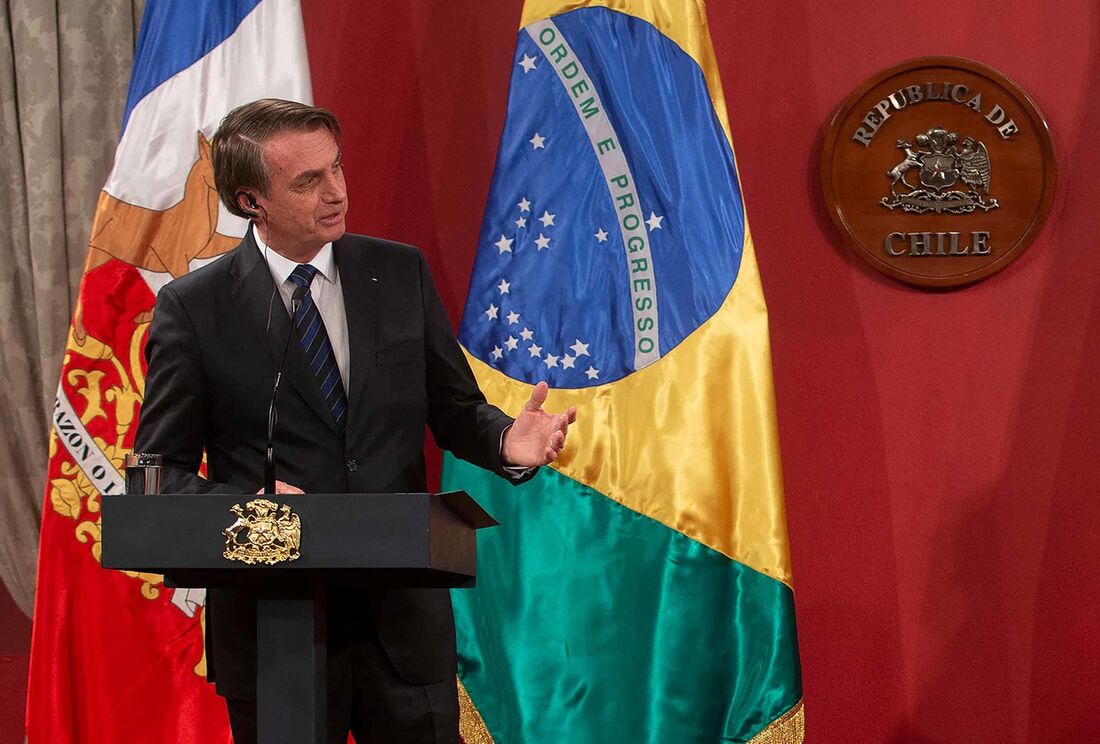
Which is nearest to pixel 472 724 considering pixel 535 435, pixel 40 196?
pixel 535 435

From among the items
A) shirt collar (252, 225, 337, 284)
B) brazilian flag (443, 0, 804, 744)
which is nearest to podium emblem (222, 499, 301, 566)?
shirt collar (252, 225, 337, 284)

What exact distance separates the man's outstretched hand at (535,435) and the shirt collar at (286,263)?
37cm

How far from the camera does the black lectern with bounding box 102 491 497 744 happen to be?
4.21 feet

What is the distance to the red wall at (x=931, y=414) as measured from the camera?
3.02 metres

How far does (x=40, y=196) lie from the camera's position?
3.16 meters

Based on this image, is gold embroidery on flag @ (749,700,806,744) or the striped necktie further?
gold embroidery on flag @ (749,700,806,744)

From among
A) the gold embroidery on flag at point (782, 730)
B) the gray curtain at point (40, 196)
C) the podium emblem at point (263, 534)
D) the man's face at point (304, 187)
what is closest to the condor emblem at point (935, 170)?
the gold embroidery on flag at point (782, 730)

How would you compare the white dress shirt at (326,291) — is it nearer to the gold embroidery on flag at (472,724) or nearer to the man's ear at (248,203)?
the man's ear at (248,203)

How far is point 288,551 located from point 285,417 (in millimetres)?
417

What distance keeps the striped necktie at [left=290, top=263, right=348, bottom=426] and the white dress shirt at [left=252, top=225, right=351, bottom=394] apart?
0.04 feet

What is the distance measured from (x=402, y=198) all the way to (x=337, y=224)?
162 centimetres

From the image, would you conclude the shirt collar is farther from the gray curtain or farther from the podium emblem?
the gray curtain

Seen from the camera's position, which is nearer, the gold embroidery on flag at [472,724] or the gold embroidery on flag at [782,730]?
the gold embroidery on flag at [782,730]

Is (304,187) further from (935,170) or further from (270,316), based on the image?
(935,170)
